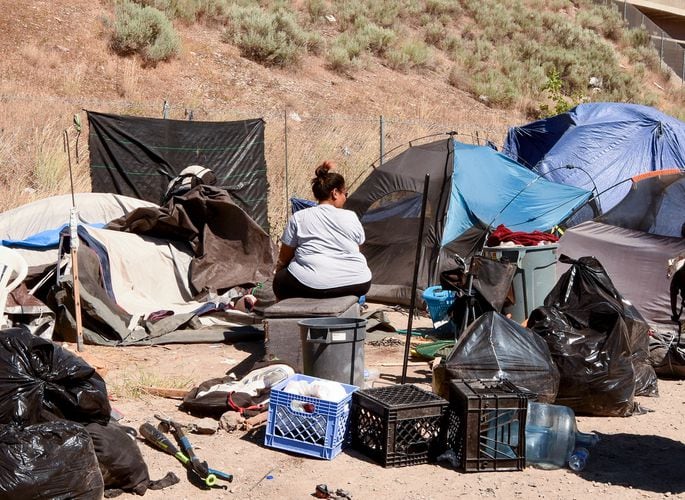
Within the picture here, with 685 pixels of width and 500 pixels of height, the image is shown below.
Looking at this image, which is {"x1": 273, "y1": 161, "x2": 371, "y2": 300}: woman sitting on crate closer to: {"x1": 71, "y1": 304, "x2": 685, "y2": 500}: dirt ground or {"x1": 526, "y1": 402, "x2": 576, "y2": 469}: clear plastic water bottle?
{"x1": 71, "y1": 304, "x2": 685, "y2": 500}: dirt ground

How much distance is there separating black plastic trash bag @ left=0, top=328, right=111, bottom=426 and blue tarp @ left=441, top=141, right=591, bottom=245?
20.7 feet

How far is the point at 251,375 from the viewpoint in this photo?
253 inches

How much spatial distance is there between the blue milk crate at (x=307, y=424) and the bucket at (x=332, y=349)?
19.9 inches

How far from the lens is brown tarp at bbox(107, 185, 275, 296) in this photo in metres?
9.83

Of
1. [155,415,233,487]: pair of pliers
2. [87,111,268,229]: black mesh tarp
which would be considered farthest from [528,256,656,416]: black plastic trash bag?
[87,111,268,229]: black mesh tarp

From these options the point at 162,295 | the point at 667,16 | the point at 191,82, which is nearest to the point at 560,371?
the point at 162,295

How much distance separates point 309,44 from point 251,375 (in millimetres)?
19370

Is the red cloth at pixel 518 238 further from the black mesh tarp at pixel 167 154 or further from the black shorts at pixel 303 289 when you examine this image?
the black mesh tarp at pixel 167 154

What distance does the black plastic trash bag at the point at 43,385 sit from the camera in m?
4.36

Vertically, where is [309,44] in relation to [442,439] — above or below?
above

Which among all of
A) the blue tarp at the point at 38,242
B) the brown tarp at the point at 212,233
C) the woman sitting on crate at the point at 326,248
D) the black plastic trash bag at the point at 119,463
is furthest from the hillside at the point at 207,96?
the black plastic trash bag at the point at 119,463

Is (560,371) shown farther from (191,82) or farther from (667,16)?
(667,16)

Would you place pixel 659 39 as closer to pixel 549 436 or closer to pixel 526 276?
pixel 526 276

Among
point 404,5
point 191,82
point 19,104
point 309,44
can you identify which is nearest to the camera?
point 19,104
